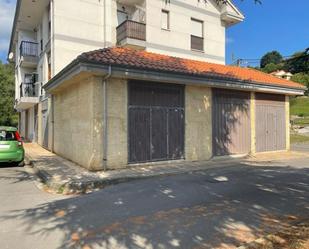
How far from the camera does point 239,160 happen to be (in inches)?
564

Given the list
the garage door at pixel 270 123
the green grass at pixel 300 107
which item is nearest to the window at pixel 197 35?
the garage door at pixel 270 123

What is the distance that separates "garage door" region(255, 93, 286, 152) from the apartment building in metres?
0.06

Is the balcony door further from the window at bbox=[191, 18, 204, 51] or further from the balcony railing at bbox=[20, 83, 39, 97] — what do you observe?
the balcony railing at bbox=[20, 83, 39, 97]

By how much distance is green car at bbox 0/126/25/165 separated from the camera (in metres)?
12.6

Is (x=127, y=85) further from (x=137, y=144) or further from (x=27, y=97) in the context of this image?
(x=27, y=97)

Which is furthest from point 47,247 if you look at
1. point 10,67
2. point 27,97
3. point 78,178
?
point 10,67

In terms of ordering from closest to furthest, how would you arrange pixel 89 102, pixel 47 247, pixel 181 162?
pixel 47 247 → pixel 89 102 → pixel 181 162

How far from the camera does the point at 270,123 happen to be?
56.2 ft

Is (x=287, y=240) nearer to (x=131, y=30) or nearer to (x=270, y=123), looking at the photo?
(x=270, y=123)

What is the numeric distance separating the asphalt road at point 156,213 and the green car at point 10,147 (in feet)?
9.73

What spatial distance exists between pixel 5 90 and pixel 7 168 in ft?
97.0

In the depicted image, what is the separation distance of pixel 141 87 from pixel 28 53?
1609 centimetres

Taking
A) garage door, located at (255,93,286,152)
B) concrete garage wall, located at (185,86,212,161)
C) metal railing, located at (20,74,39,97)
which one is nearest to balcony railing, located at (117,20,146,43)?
concrete garage wall, located at (185,86,212,161)

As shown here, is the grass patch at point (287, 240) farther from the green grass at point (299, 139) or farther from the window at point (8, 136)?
the green grass at point (299, 139)
